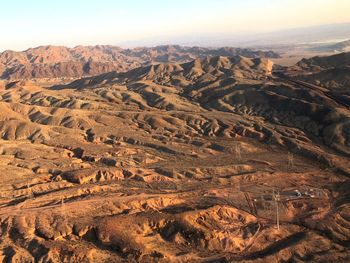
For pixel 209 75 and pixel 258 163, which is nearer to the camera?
pixel 258 163

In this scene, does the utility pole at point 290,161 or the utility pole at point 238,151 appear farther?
the utility pole at point 238,151

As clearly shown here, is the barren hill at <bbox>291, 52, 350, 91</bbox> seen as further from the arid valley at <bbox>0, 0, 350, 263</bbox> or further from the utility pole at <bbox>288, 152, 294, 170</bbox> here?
the utility pole at <bbox>288, 152, 294, 170</bbox>

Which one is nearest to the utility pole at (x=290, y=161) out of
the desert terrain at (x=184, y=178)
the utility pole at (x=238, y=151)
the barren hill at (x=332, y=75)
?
the desert terrain at (x=184, y=178)

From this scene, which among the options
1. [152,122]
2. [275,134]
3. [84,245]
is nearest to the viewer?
[84,245]

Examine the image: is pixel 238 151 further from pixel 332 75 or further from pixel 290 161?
pixel 332 75

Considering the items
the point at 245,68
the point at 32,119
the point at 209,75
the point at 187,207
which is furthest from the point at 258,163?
the point at 245,68

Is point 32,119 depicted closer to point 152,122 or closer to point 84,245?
point 152,122

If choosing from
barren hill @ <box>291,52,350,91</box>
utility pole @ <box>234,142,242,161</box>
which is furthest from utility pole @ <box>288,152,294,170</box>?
barren hill @ <box>291,52,350,91</box>

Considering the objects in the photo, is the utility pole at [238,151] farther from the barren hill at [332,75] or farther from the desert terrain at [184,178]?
the barren hill at [332,75]

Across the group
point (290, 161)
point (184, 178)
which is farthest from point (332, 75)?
point (184, 178)
